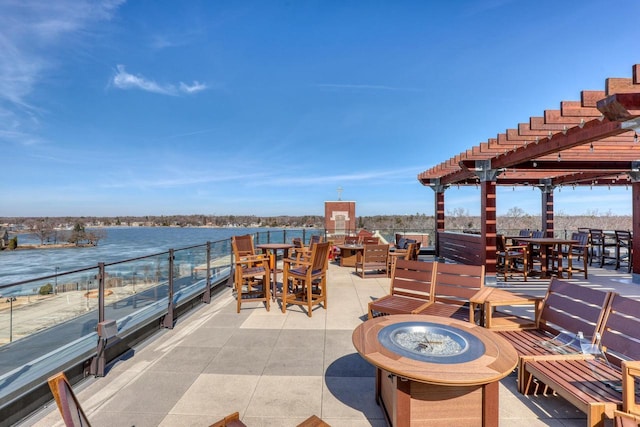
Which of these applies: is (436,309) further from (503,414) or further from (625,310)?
(625,310)

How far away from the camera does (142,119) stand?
19844 mm

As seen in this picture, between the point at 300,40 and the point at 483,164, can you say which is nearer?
the point at 483,164

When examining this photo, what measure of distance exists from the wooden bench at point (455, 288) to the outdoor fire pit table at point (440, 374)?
1.20 meters

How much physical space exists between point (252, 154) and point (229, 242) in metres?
19.0

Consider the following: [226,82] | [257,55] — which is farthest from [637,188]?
[226,82]

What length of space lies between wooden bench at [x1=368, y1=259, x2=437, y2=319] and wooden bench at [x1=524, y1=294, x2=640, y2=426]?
3.80 ft

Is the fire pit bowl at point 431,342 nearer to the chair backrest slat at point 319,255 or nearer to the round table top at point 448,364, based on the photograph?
the round table top at point 448,364

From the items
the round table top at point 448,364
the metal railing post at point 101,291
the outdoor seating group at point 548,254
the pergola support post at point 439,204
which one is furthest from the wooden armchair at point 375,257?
the metal railing post at point 101,291

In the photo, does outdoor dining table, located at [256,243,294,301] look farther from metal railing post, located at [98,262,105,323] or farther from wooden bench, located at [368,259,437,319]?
metal railing post, located at [98,262,105,323]

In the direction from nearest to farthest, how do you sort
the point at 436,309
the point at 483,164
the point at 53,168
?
1. the point at 436,309
2. the point at 483,164
3. the point at 53,168

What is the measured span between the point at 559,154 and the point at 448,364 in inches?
255

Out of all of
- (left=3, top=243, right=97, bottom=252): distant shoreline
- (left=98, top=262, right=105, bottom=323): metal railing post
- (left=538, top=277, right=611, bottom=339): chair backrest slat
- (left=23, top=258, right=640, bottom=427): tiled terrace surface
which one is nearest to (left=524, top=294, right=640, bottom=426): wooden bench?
(left=538, top=277, right=611, bottom=339): chair backrest slat

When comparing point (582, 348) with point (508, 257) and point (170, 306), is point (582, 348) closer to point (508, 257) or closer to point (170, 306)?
point (170, 306)

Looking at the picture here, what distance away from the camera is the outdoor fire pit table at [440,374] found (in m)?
1.48
